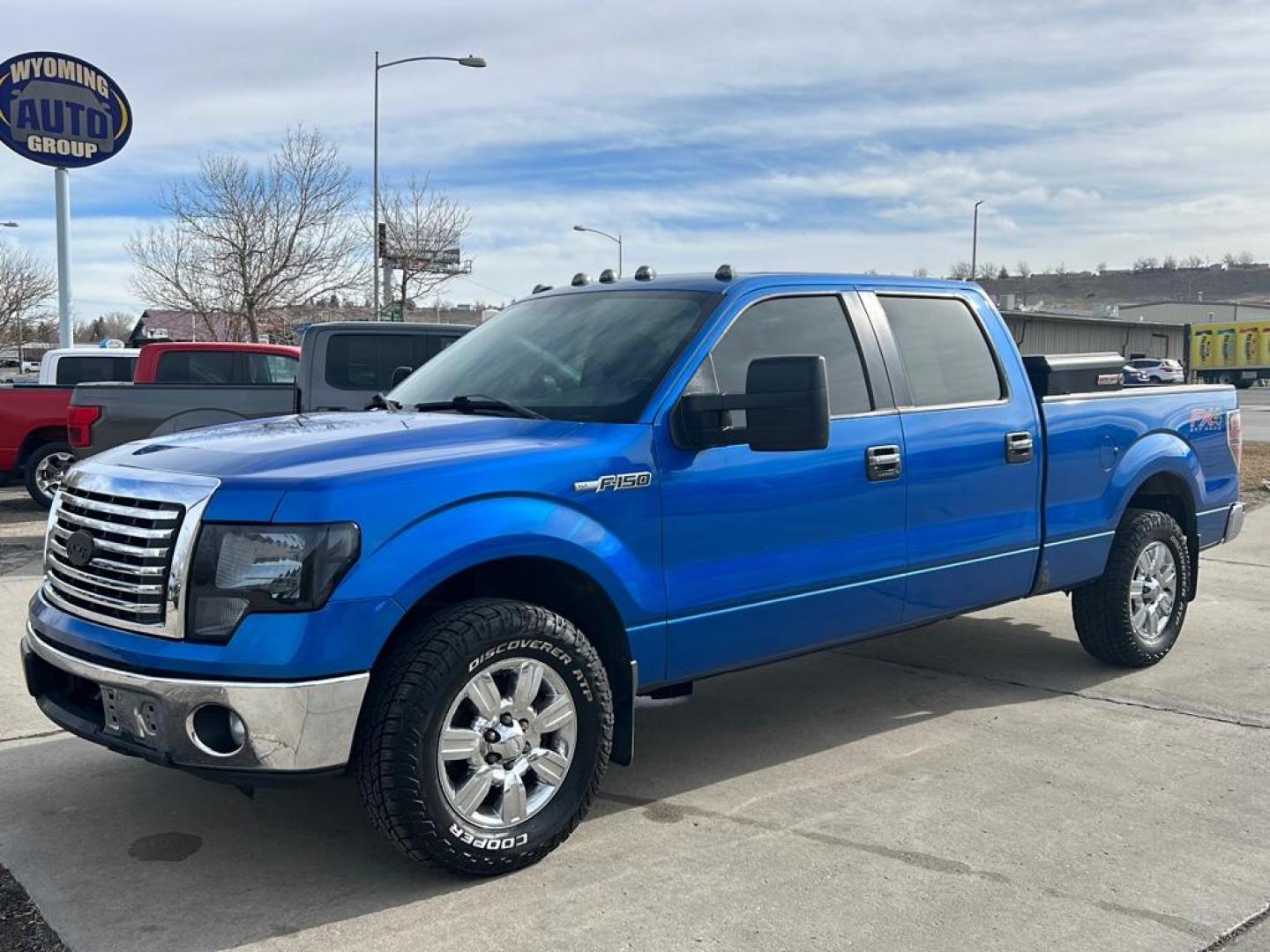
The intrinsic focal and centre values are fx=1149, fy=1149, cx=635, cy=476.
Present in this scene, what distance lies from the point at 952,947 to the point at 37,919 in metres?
2.58

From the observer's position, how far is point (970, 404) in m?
5.07

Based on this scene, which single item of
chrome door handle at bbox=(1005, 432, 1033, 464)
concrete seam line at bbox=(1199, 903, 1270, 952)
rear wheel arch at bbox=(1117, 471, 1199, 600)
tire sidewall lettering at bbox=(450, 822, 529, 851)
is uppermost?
chrome door handle at bbox=(1005, 432, 1033, 464)

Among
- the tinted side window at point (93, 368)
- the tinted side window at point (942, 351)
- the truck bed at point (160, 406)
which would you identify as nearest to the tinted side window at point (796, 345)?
the tinted side window at point (942, 351)

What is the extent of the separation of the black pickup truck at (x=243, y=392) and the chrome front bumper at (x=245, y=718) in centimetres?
674

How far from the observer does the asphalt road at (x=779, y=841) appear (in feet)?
10.7

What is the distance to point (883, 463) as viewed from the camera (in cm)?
455

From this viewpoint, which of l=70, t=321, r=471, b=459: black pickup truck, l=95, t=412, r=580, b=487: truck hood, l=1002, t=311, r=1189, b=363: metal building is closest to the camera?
l=95, t=412, r=580, b=487: truck hood

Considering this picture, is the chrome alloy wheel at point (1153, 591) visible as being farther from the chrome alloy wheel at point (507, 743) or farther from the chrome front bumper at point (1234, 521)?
the chrome alloy wheel at point (507, 743)

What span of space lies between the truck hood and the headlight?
0.53 ft

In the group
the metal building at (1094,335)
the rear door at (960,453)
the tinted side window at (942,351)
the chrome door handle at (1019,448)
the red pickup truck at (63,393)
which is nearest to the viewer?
the rear door at (960,453)

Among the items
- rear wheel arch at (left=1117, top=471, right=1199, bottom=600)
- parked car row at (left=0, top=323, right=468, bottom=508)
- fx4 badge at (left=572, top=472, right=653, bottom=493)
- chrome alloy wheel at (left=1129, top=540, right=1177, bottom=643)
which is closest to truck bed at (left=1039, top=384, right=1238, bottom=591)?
rear wheel arch at (left=1117, top=471, right=1199, bottom=600)

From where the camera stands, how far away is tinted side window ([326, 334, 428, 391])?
9883 millimetres

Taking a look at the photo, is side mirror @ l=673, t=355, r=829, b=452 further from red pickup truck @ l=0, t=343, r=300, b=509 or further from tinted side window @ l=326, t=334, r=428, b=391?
red pickup truck @ l=0, t=343, r=300, b=509

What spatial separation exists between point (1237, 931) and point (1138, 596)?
2.97 m
